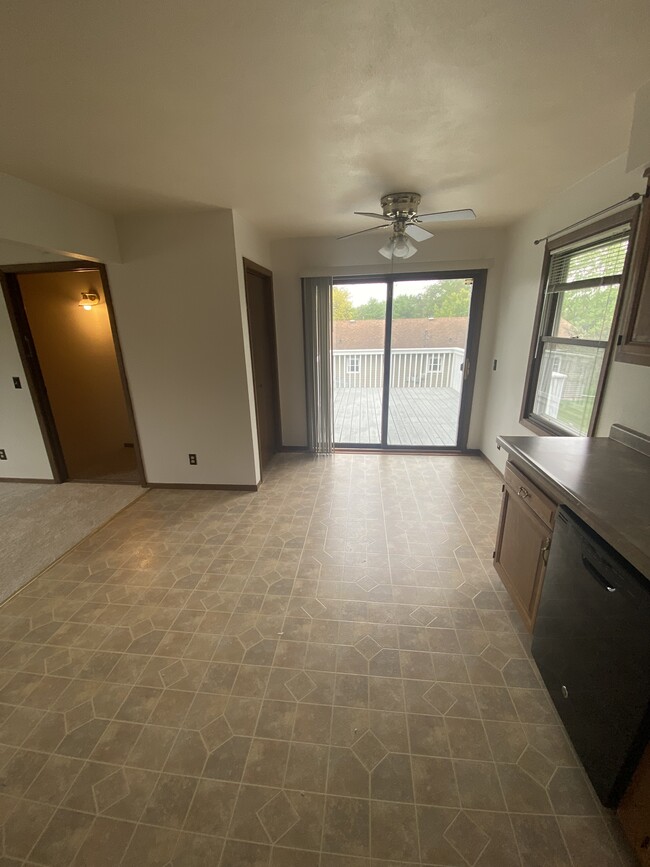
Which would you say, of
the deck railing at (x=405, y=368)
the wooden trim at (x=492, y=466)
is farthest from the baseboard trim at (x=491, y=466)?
the deck railing at (x=405, y=368)

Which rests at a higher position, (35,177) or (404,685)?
(35,177)

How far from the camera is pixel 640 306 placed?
1441 mm

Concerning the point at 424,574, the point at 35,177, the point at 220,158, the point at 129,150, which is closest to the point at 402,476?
the point at 424,574

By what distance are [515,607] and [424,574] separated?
53cm

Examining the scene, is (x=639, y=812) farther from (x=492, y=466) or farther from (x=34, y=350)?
(x=34, y=350)

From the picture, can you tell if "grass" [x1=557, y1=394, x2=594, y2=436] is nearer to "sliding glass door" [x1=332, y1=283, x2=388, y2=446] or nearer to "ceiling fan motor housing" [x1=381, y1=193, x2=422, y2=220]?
"ceiling fan motor housing" [x1=381, y1=193, x2=422, y2=220]

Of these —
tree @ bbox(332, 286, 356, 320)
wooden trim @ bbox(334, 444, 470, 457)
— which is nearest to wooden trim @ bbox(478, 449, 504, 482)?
wooden trim @ bbox(334, 444, 470, 457)

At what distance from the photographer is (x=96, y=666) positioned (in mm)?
1634

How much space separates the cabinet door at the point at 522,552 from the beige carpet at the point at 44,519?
9.83ft

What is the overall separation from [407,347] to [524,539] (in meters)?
3.00

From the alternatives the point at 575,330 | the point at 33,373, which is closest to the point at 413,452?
the point at 575,330

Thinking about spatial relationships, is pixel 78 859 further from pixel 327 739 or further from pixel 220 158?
pixel 220 158

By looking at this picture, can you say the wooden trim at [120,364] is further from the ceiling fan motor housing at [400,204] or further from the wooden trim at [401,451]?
the ceiling fan motor housing at [400,204]

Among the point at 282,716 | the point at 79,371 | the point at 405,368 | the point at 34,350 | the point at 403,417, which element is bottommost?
the point at 282,716
